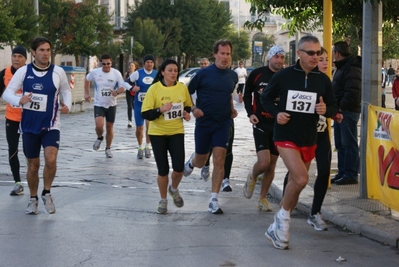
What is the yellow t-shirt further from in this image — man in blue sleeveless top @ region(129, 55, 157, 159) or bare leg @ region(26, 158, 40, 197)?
man in blue sleeveless top @ region(129, 55, 157, 159)

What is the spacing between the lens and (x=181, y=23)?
208ft

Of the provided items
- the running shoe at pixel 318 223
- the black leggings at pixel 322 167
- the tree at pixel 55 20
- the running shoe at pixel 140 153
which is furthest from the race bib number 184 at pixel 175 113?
the tree at pixel 55 20

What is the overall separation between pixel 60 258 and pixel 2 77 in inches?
166

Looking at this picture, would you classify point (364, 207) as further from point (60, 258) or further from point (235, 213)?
point (60, 258)

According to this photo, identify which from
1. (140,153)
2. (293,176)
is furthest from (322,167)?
(140,153)

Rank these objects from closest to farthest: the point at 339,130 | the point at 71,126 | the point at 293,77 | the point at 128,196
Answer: the point at 293,77
the point at 128,196
the point at 339,130
the point at 71,126

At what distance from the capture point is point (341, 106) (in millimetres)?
10461

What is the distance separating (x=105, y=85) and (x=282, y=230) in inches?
322

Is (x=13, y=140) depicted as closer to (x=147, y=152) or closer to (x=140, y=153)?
(x=140, y=153)

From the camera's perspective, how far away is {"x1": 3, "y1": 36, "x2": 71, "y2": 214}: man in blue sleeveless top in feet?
28.4

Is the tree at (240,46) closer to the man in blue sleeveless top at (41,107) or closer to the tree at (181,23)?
the tree at (181,23)

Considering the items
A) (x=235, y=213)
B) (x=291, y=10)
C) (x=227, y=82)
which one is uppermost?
(x=291, y=10)

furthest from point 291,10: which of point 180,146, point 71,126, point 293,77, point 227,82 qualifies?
point 71,126

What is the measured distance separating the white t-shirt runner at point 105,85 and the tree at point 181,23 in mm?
45018
